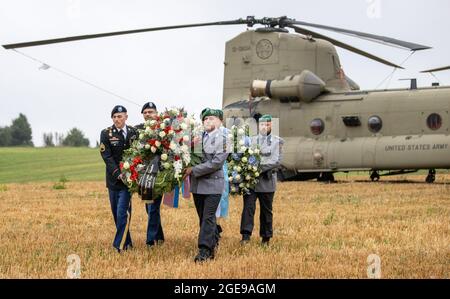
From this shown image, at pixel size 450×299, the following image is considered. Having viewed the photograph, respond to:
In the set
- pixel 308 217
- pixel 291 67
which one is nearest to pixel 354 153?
pixel 291 67

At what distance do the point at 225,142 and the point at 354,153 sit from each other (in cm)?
1415

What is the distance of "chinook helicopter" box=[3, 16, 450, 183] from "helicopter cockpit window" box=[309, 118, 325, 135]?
3cm

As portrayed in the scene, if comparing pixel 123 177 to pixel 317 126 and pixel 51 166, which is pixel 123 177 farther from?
pixel 51 166

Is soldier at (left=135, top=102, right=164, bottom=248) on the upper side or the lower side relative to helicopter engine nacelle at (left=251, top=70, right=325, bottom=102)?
lower

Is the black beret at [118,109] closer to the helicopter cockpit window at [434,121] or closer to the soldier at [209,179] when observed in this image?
the soldier at [209,179]

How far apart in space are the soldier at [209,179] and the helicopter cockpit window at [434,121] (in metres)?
13.9

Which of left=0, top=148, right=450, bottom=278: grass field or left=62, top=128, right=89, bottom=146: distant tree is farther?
left=62, top=128, right=89, bottom=146: distant tree

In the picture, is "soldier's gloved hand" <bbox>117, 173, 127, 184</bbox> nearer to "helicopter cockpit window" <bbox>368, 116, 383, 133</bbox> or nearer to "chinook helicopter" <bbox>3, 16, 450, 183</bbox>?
"chinook helicopter" <bbox>3, 16, 450, 183</bbox>

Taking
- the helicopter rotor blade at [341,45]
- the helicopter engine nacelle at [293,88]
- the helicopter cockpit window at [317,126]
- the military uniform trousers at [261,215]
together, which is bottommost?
the military uniform trousers at [261,215]

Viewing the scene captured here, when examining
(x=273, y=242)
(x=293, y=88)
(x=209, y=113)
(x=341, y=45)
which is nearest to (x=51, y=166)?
(x=293, y=88)

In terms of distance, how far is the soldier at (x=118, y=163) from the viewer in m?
10.0

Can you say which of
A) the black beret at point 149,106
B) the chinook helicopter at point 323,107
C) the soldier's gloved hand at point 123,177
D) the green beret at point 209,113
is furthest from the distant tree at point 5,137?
the green beret at point 209,113

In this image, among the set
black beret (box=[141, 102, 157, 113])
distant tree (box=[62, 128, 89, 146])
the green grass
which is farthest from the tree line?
black beret (box=[141, 102, 157, 113])

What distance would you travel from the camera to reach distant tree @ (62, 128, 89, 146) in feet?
391
